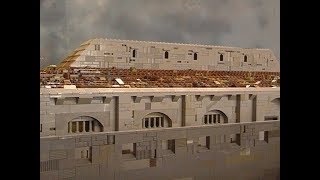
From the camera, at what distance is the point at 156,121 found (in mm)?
3316

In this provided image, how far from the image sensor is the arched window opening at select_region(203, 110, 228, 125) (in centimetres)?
354

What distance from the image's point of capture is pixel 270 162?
149 inches

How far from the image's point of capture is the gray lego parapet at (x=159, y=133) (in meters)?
2.96

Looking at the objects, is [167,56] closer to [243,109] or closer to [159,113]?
[159,113]

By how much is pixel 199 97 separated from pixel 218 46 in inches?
20.3

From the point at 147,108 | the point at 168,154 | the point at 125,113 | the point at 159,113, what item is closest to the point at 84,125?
the point at 125,113

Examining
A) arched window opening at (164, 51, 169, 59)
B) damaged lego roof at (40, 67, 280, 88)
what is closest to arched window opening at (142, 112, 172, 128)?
damaged lego roof at (40, 67, 280, 88)

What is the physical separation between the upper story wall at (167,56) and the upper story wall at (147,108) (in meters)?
0.22

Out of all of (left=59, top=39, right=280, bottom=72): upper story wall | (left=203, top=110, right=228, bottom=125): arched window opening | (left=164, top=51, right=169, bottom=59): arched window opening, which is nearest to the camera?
(left=59, top=39, right=280, bottom=72): upper story wall

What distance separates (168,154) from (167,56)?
2.92 feet

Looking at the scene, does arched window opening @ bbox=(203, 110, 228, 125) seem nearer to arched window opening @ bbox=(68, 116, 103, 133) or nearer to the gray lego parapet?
the gray lego parapet
